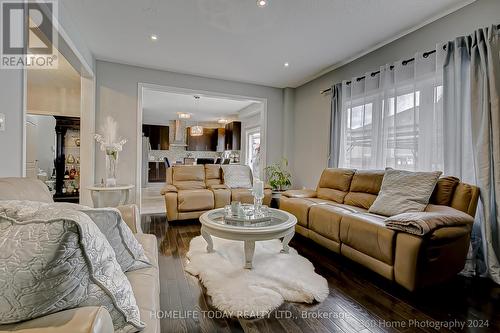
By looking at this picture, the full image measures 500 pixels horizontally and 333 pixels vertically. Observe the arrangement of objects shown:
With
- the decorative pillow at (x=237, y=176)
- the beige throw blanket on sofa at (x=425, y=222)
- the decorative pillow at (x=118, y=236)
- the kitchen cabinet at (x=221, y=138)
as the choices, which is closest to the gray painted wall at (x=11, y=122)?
the decorative pillow at (x=118, y=236)

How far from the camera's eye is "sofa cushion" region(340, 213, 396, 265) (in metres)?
2.08

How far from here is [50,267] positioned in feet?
2.18

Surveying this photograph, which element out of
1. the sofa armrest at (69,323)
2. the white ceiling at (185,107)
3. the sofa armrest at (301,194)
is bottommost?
the sofa armrest at (301,194)

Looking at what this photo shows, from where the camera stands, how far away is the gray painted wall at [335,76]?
→ 2.47m

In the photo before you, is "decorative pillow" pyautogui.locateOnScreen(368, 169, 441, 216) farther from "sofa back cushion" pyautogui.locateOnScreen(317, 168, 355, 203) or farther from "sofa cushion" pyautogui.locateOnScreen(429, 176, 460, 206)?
"sofa back cushion" pyautogui.locateOnScreen(317, 168, 355, 203)

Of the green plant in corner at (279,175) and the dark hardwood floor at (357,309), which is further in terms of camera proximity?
the green plant in corner at (279,175)

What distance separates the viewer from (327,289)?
2.02 meters

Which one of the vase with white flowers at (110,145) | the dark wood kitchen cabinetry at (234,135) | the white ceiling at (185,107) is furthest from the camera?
the dark wood kitchen cabinetry at (234,135)

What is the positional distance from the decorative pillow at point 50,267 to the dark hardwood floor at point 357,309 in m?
1.01

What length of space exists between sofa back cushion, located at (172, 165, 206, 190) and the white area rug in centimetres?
190

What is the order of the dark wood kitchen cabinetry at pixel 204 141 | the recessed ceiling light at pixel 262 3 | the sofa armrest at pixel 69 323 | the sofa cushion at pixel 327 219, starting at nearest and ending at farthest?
the sofa armrest at pixel 69 323, the recessed ceiling light at pixel 262 3, the sofa cushion at pixel 327 219, the dark wood kitchen cabinetry at pixel 204 141

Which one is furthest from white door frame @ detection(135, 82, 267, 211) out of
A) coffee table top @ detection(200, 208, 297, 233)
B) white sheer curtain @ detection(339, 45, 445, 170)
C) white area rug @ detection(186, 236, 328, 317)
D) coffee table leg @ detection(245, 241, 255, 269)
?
coffee table leg @ detection(245, 241, 255, 269)

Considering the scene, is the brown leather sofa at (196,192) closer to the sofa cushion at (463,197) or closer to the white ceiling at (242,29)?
the white ceiling at (242,29)

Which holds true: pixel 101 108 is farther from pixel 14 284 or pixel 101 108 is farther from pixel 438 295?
pixel 438 295
